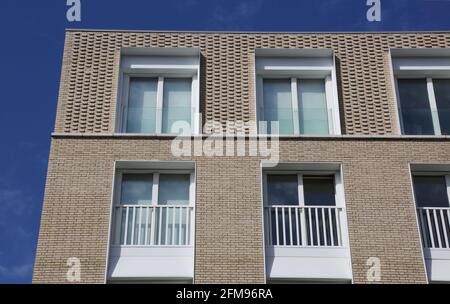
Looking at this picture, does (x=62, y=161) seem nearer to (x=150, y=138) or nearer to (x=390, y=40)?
(x=150, y=138)

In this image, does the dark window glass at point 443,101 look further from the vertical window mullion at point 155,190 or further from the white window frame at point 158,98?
the vertical window mullion at point 155,190

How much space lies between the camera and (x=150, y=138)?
1759 centimetres

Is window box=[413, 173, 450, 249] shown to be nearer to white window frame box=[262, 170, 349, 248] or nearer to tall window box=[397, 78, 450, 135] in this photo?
tall window box=[397, 78, 450, 135]

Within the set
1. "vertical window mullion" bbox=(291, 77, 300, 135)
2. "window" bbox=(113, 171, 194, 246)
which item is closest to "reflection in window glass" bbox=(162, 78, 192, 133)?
"window" bbox=(113, 171, 194, 246)

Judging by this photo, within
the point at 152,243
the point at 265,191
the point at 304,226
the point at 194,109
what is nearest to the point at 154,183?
the point at 152,243

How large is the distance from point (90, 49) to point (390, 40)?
8155mm

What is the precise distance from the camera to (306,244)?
16.6 meters

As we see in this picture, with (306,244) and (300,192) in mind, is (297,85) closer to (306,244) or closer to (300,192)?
(300,192)

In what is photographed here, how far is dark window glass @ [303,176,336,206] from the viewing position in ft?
57.0

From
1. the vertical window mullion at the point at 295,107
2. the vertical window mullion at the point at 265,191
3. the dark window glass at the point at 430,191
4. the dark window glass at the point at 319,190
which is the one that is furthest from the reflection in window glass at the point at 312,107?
the dark window glass at the point at 430,191

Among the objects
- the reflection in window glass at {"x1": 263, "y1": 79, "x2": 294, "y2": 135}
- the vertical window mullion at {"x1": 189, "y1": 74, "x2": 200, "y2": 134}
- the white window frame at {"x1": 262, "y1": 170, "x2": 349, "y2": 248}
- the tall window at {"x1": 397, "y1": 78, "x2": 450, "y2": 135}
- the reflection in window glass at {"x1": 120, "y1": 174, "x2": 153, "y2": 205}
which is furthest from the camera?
the reflection in window glass at {"x1": 263, "y1": 79, "x2": 294, "y2": 135}

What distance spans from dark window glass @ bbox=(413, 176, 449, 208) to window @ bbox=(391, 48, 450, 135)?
186 centimetres

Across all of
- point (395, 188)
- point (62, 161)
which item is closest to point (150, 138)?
point (62, 161)

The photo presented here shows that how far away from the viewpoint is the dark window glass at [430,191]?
17.3 m
